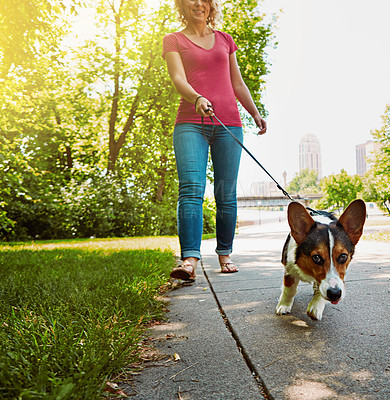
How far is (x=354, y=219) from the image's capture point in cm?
227

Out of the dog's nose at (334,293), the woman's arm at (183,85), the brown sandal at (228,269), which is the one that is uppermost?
the woman's arm at (183,85)

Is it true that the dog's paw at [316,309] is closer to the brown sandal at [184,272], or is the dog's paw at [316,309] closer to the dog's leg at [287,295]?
the dog's leg at [287,295]

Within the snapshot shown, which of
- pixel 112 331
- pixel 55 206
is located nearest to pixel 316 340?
pixel 112 331

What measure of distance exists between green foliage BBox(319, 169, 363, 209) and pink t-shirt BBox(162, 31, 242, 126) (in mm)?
67050

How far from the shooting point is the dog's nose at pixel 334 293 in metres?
1.98

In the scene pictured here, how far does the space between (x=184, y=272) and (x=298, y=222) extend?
1.33 meters

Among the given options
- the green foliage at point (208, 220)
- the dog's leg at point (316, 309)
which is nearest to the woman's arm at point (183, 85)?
the dog's leg at point (316, 309)

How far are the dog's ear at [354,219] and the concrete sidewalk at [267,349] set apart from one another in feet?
1.70

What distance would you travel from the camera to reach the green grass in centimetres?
133

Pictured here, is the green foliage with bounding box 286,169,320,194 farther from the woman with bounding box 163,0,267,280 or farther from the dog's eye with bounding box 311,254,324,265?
the dog's eye with bounding box 311,254,324,265

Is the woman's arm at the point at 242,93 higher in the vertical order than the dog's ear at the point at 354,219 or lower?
higher

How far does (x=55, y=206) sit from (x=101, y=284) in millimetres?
9728

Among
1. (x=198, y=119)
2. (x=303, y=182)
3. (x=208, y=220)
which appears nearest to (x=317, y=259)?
(x=198, y=119)

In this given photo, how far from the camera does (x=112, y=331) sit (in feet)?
6.02
